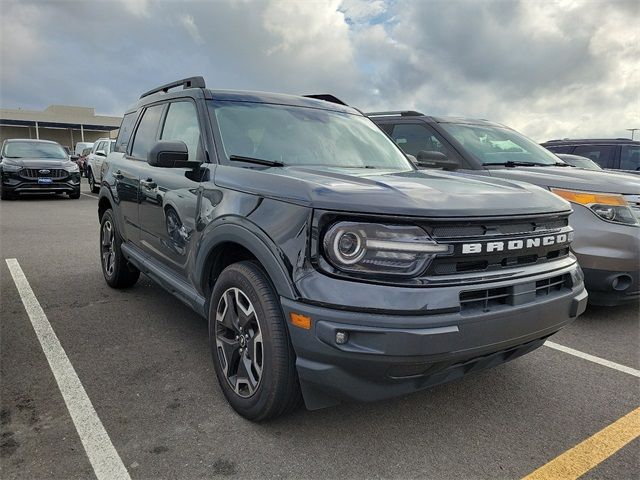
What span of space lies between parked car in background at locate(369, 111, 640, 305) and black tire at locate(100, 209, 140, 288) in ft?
10.0

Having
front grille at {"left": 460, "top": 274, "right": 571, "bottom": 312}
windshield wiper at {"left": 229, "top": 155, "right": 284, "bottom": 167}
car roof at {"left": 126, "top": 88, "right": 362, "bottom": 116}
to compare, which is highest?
car roof at {"left": 126, "top": 88, "right": 362, "bottom": 116}

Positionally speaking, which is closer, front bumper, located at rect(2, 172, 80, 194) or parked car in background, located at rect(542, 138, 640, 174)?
parked car in background, located at rect(542, 138, 640, 174)

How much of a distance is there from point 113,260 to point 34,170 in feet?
35.9

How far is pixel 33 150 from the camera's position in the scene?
14.6m

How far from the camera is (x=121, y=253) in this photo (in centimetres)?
477

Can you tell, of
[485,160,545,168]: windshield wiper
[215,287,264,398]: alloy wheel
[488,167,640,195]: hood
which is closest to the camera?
[215,287,264,398]: alloy wheel

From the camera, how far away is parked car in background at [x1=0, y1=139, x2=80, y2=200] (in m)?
13.7

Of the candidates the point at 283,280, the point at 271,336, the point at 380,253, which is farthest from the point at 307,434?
the point at 380,253

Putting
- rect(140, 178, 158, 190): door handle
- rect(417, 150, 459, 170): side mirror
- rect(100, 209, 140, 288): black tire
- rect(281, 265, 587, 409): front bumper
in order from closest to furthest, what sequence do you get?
rect(281, 265, 587, 409): front bumper → rect(140, 178, 158, 190): door handle → rect(417, 150, 459, 170): side mirror → rect(100, 209, 140, 288): black tire

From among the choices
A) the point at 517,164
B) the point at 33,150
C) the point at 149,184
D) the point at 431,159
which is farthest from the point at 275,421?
the point at 33,150

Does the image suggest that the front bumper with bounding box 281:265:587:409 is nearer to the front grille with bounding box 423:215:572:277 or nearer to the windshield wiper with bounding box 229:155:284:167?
the front grille with bounding box 423:215:572:277

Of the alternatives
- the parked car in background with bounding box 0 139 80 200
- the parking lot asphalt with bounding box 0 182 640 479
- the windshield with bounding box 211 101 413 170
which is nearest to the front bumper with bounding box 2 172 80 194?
the parked car in background with bounding box 0 139 80 200

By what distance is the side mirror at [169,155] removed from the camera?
3.06m

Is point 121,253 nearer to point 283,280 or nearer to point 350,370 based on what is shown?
point 283,280
